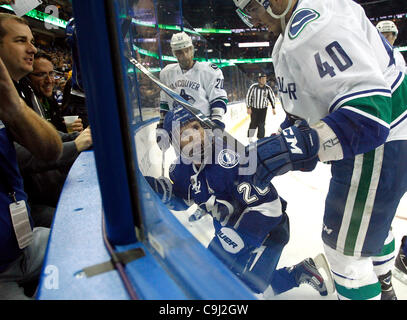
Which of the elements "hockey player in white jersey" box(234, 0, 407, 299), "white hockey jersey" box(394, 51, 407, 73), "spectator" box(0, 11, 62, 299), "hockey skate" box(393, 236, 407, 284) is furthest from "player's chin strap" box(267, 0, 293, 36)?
"hockey skate" box(393, 236, 407, 284)

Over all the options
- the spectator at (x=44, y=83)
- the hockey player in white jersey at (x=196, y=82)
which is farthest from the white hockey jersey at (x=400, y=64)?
the spectator at (x=44, y=83)

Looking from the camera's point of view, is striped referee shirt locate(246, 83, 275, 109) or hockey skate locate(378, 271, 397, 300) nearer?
hockey skate locate(378, 271, 397, 300)

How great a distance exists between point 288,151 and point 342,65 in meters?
0.24

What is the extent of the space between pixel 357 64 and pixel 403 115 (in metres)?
0.28

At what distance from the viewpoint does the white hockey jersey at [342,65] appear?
0.61 metres

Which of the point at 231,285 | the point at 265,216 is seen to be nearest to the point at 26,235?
the point at 231,285

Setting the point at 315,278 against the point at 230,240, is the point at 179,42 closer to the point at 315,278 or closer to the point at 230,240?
the point at 230,240

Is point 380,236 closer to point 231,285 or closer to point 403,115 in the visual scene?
point 403,115

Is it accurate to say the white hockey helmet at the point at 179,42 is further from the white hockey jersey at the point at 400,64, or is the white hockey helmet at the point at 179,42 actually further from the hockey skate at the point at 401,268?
the hockey skate at the point at 401,268

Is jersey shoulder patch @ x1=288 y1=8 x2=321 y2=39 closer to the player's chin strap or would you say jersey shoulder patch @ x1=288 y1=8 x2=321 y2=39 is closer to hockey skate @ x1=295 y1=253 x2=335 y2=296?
the player's chin strap

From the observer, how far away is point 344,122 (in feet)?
1.99

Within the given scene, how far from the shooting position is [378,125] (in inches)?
23.6

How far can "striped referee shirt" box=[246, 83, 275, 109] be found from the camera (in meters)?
4.01

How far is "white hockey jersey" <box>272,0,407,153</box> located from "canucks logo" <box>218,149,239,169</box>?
10.5 inches
